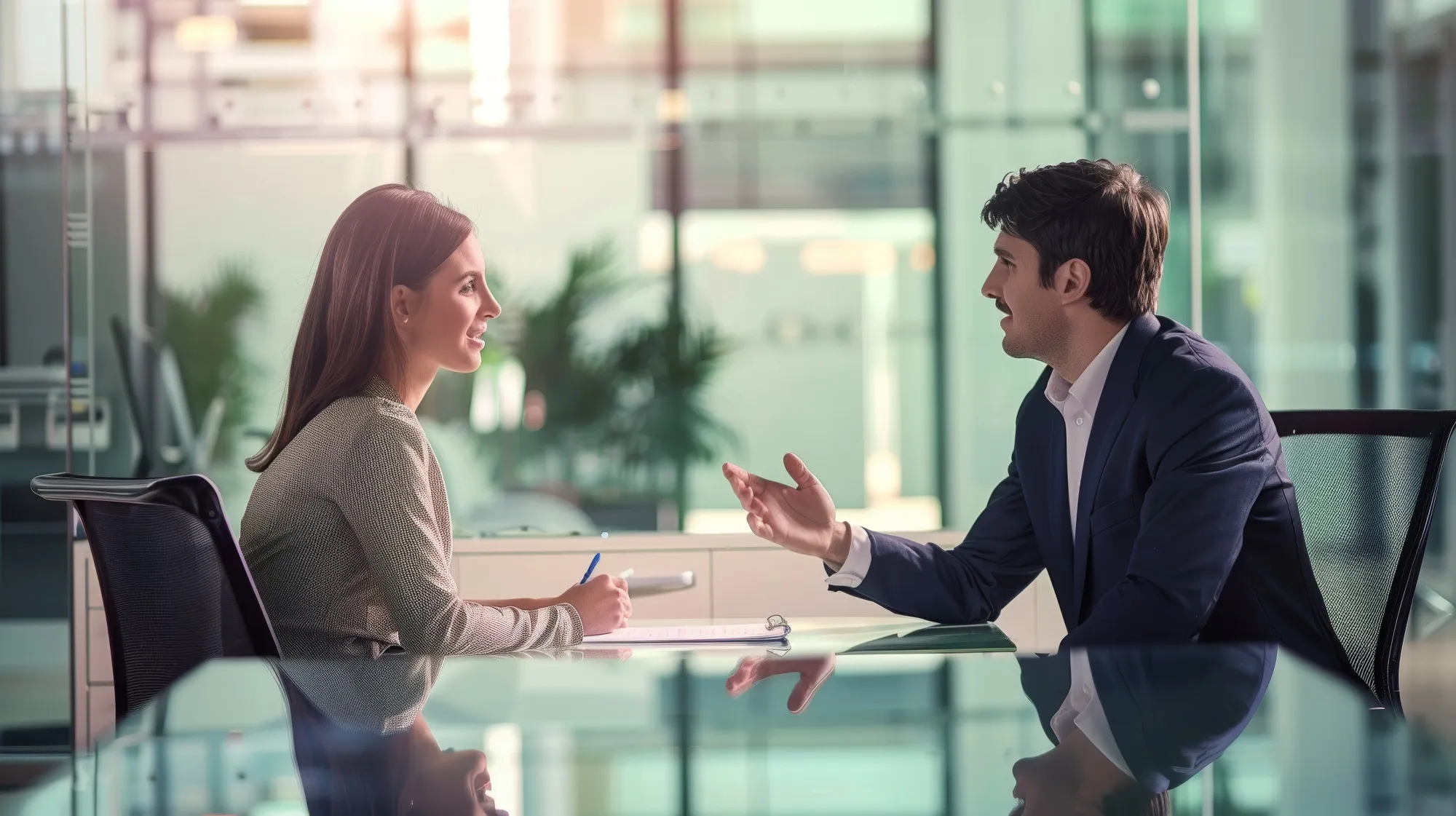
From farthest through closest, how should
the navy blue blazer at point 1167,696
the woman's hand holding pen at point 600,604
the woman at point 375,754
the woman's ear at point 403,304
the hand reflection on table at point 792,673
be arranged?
1. the woman's ear at point 403,304
2. the woman's hand holding pen at point 600,604
3. the hand reflection on table at point 792,673
4. the navy blue blazer at point 1167,696
5. the woman at point 375,754

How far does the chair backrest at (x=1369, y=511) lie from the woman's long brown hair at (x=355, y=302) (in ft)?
4.85

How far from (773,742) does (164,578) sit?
3.05ft

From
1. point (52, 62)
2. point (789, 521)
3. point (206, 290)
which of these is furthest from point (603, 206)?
point (789, 521)

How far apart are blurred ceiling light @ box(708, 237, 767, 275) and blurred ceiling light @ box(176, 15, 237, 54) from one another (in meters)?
1.55

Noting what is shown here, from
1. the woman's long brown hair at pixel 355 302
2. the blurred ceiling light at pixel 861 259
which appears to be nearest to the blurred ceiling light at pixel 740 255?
the blurred ceiling light at pixel 861 259

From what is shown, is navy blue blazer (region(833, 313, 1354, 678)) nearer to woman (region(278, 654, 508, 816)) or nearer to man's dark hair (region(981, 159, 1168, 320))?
man's dark hair (region(981, 159, 1168, 320))

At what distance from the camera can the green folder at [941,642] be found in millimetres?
1715

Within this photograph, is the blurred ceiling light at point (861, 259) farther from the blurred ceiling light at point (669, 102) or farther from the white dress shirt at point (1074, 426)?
the white dress shirt at point (1074, 426)

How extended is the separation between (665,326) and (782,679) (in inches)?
105

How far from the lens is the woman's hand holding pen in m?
1.97

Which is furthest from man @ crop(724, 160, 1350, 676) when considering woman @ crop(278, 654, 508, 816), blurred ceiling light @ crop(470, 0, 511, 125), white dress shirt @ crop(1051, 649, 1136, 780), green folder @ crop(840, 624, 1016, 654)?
blurred ceiling light @ crop(470, 0, 511, 125)

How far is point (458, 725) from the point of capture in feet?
3.57

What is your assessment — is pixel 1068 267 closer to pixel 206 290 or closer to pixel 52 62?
pixel 206 290

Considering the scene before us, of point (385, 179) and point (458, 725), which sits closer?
point (458, 725)
